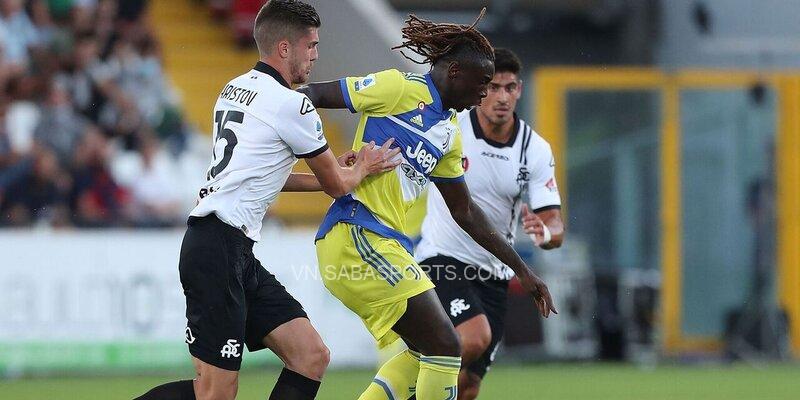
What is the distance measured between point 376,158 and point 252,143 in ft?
2.18

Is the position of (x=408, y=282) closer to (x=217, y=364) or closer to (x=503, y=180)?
(x=217, y=364)

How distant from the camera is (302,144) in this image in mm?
6148

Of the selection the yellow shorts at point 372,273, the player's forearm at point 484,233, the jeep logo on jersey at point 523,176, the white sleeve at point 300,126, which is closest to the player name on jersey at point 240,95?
the white sleeve at point 300,126

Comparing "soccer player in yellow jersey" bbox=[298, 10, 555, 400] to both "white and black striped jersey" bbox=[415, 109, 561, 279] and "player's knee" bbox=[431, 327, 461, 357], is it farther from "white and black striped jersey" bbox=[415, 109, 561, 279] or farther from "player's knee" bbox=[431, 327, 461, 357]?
"white and black striped jersey" bbox=[415, 109, 561, 279]

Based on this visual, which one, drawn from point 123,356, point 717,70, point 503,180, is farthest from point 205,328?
point 717,70

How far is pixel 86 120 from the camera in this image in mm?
15156

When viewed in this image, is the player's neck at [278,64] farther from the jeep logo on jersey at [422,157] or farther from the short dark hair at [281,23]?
the jeep logo on jersey at [422,157]

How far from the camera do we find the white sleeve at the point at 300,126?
240 inches

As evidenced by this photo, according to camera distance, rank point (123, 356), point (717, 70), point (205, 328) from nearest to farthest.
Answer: point (205, 328) → point (123, 356) → point (717, 70)

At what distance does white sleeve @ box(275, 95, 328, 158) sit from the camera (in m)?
6.10

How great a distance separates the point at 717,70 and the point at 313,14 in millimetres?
13417

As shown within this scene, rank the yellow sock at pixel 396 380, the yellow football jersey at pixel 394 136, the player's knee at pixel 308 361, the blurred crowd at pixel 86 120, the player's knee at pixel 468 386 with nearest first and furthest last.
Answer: the player's knee at pixel 308 361 < the yellow football jersey at pixel 394 136 < the yellow sock at pixel 396 380 < the player's knee at pixel 468 386 < the blurred crowd at pixel 86 120

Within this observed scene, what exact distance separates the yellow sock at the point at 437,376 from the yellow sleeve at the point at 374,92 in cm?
123

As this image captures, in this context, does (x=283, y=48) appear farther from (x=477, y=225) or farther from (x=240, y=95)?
(x=477, y=225)
